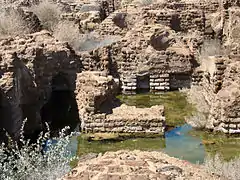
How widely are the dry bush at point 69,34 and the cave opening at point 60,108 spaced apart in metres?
2.24

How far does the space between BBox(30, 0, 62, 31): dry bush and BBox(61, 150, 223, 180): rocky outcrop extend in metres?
17.9

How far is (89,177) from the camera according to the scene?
6.31m

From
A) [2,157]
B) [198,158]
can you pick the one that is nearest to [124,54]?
[198,158]

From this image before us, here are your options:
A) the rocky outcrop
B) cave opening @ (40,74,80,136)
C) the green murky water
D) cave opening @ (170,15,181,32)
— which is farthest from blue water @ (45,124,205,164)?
cave opening @ (170,15,181,32)

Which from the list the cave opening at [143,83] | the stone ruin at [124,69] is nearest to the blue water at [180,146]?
the stone ruin at [124,69]

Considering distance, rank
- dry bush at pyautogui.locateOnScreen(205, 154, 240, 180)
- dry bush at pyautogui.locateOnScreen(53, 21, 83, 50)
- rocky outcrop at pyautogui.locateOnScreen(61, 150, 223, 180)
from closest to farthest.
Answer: rocky outcrop at pyautogui.locateOnScreen(61, 150, 223, 180), dry bush at pyautogui.locateOnScreen(205, 154, 240, 180), dry bush at pyautogui.locateOnScreen(53, 21, 83, 50)

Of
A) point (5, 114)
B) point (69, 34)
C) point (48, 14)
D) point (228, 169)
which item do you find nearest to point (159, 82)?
point (69, 34)

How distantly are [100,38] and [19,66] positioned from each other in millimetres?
7722

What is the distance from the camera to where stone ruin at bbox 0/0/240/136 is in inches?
567

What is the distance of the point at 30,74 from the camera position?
15.7 m

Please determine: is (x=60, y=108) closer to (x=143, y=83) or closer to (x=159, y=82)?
(x=143, y=83)

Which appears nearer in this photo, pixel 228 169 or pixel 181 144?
pixel 228 169

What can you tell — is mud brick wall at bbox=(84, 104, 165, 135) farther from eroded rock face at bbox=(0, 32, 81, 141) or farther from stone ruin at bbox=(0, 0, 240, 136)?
eroded rock face at bbox=(0, 32, 81, 141)

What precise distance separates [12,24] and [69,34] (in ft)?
7.60
